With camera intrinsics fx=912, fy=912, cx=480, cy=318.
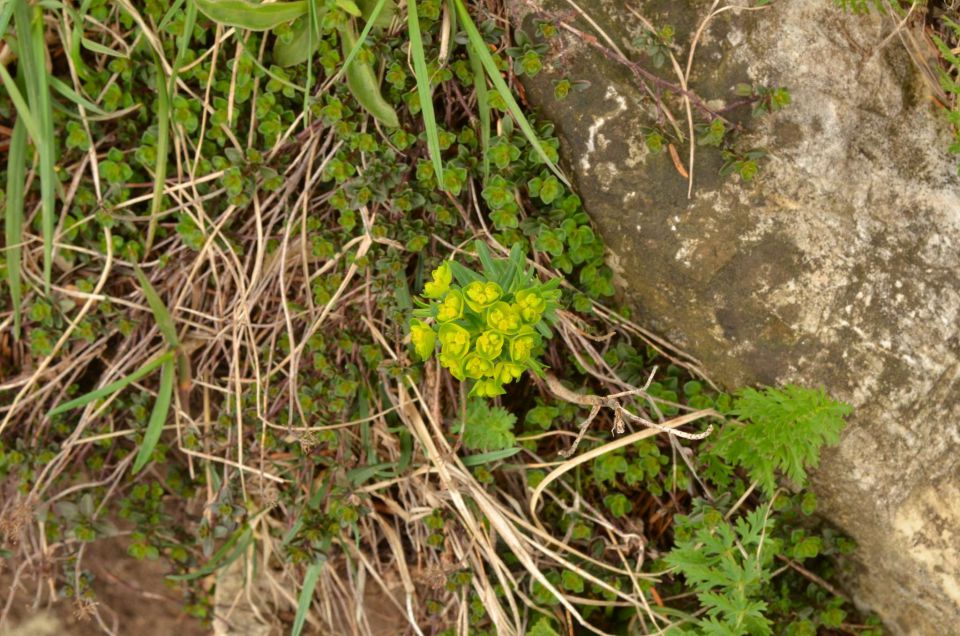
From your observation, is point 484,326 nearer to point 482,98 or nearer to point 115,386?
point 482,98

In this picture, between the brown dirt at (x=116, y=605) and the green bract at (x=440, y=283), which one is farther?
the brown dirt at (x=116, y=605)

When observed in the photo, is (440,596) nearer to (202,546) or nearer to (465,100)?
(202,546)

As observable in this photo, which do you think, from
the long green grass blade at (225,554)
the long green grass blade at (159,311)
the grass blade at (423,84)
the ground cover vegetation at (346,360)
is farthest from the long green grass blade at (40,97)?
the grass blade at (423,84)

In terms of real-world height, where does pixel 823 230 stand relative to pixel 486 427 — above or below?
above

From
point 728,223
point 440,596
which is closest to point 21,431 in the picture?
point 440,596

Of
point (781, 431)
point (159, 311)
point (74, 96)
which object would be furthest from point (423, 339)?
point (74, 96)

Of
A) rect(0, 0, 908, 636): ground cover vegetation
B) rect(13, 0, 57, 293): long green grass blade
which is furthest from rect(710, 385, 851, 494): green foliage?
rect(13, 0, 57, 293): long green grass blade

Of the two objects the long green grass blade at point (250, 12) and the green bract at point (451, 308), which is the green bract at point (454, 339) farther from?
the long green grass blade at point (250, 12)
